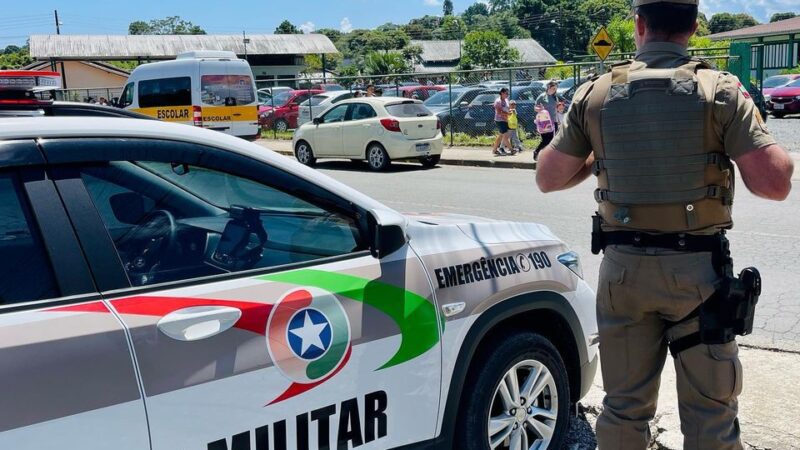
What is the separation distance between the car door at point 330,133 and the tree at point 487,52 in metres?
51.0

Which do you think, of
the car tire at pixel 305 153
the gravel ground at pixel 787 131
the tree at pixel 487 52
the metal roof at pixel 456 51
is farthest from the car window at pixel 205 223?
the metal roof at pixel 456 51

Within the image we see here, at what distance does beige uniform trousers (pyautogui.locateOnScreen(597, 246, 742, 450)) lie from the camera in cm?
250

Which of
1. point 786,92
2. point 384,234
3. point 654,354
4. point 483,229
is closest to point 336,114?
point 483,229

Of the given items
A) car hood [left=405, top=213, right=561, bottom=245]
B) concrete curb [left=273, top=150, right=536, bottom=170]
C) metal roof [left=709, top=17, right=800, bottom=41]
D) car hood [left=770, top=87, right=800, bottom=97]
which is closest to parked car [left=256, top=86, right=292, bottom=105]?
concrete curb [left=273, top=150, right=536, bottom=170]

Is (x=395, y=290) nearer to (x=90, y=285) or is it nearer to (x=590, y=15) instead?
(x=90, y=285)

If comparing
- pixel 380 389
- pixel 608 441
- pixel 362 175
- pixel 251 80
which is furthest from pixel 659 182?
pixel 251 80

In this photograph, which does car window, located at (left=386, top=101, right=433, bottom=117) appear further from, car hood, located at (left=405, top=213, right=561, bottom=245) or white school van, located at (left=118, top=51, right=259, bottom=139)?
car hood, located at (left=405, top=213, right=561, bottom=245)

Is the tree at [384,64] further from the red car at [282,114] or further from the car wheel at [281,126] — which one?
the car wheel at [281,126]

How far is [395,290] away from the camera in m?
2.71

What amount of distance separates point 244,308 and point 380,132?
14.0 m

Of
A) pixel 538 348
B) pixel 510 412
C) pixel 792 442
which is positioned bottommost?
pixel 792 442

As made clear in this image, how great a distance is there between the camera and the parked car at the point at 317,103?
997 inches

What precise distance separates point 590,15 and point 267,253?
127570 mm

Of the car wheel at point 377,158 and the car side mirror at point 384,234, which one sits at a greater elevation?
the car side mirror at point 384,234
